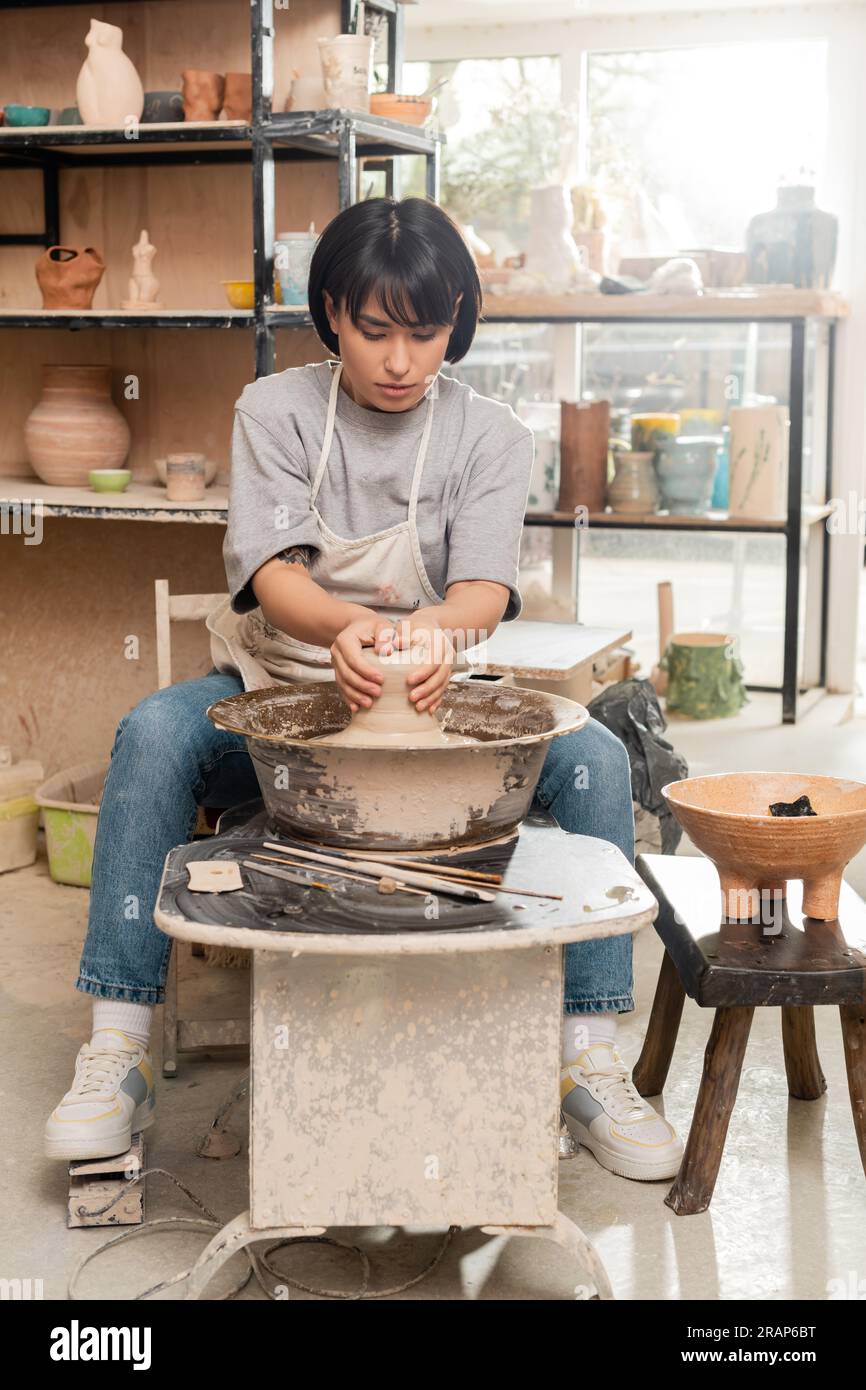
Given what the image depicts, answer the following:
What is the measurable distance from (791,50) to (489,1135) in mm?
4366

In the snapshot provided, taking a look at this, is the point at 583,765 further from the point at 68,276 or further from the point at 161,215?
the point at 161,215

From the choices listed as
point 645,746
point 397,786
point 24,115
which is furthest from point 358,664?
point 24,115

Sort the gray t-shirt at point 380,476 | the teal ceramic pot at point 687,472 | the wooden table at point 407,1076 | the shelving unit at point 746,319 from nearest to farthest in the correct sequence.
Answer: the wooden table at point 407,1076, the gray t-shirt at point 380,476, the shelving unit at point 746,319, the teal ceramic pot at point 687,472

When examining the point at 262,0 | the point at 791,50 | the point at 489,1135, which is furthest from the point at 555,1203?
the point at 791,50

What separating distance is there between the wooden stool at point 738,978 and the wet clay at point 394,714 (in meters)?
0.44

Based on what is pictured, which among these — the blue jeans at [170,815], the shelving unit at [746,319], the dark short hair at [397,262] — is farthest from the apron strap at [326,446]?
the shelving unit at [746,319]

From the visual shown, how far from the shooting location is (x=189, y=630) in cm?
346

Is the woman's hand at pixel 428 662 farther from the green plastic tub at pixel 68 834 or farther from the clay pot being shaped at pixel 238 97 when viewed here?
the clay pot being shaped at pixel 238 97

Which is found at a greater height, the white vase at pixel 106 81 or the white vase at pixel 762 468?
the white vase at pixel 106 81

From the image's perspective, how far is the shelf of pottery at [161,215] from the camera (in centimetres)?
305

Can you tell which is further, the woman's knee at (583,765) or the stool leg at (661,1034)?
the stool leg at (661,1034)

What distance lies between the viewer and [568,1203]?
6.43ft

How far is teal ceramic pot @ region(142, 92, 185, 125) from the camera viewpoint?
315cm
